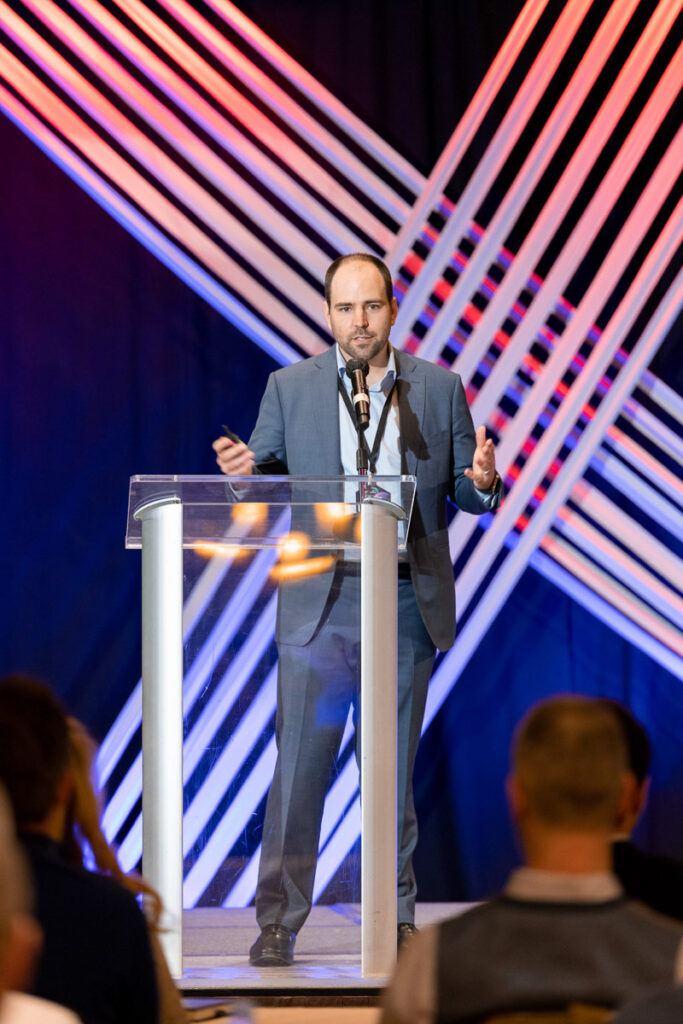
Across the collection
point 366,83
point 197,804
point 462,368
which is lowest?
point 197,804

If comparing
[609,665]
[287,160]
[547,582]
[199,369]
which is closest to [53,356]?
[199,369]

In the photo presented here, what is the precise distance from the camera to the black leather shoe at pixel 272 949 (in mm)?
2582

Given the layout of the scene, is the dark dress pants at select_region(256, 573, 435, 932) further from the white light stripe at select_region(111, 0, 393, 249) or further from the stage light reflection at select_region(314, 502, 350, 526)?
the white light stripe at select_region(111, 0, 393, 249)

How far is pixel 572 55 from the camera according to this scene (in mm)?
4844

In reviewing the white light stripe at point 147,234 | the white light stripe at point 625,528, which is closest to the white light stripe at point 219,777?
the white light stripe at point 147,234

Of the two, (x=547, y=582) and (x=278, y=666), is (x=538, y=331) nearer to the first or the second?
(x=547, y=582)

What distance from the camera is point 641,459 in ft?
15.7

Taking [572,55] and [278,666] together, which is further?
[572,55]

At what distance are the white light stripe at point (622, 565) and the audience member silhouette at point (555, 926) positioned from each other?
359cm

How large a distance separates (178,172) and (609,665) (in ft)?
7.73

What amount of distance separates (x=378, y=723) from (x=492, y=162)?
272cm

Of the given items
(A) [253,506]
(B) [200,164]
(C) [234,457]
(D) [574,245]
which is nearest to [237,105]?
(B) [200,164]

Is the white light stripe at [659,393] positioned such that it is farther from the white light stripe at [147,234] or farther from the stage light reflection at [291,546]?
the stage light reflection at [291,546]

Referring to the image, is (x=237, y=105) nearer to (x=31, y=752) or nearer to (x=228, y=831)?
(x=228, y=831)
